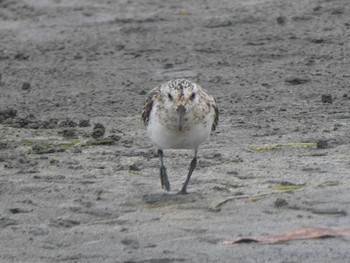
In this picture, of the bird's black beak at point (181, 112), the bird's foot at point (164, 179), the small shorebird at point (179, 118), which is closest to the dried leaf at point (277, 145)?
the small shorebird at point (179, 118)

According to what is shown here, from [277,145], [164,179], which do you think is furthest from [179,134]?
[277,145]

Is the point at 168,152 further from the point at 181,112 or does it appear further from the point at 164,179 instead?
the point at 181,112

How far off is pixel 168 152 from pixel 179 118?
1845 millimetres

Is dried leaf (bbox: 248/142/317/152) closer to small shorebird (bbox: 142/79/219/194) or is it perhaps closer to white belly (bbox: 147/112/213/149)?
small shorebird (bbox: 142/79/219/194)

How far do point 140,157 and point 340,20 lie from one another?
19.5ft

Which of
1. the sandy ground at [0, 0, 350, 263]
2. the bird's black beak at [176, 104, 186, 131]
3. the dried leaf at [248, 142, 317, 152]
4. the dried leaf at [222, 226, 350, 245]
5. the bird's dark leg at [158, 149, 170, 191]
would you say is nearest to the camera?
the dried leaf at [222, 226, 350, 245]

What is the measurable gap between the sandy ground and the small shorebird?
404 mm

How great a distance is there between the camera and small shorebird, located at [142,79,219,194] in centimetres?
1051

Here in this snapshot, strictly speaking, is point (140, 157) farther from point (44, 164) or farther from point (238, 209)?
point (238, 209)

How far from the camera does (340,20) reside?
680 inches

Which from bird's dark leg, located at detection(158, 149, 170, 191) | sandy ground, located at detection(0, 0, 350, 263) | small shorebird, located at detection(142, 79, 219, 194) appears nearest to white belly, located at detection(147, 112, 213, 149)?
small shorebird, located at detection(142, 79, 219, 194)

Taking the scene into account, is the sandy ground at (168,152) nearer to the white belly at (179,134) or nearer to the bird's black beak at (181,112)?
the white belly at (179,134)

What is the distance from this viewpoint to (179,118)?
10453 mm

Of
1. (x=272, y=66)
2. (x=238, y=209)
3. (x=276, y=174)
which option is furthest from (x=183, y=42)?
(x=238, y=209)
